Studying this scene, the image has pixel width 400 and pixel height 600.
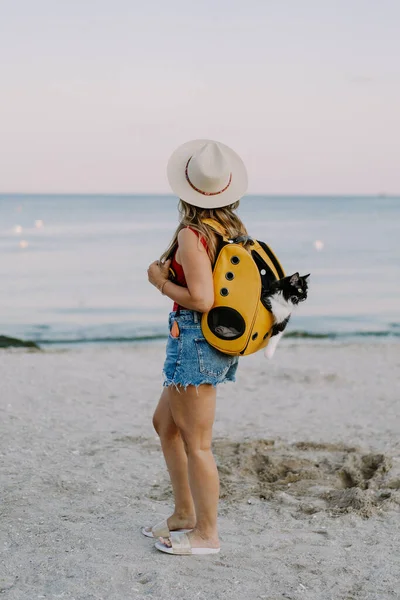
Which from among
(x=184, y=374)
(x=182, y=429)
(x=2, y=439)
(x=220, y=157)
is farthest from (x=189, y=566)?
(x=2, y=439)


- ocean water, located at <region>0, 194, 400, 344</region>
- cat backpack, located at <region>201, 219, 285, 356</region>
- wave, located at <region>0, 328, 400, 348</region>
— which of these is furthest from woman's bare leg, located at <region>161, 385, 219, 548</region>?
ocean water, located at <region>0, 194, 400, 344</region>

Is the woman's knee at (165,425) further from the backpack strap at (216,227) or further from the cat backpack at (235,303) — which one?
the backpack strap at (216,227)

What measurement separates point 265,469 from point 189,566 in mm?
1735

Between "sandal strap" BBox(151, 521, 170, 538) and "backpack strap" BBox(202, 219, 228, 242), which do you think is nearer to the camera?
"backpack strap" BBox(202, 219, 228, 242)

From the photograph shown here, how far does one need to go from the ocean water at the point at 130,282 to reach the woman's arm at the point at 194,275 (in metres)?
10.6

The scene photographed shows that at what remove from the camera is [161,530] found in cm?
397

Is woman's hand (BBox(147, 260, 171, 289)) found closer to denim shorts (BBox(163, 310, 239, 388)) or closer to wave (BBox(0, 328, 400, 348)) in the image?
denim shorts (BBox(163, 310, 239, 388))

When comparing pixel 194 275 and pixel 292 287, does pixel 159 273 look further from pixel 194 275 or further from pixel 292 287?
pixel 292 287

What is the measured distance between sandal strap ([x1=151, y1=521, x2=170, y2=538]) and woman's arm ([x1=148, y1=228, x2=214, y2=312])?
4.11 feet

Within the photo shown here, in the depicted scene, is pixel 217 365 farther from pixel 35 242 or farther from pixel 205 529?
pixel 35 242

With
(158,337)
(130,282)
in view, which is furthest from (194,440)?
(130,282)

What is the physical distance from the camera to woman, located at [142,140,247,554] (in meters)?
3.34

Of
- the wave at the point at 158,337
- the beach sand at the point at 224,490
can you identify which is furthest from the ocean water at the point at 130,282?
the beach sand at the point at 224,490

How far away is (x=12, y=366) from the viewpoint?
912cm
